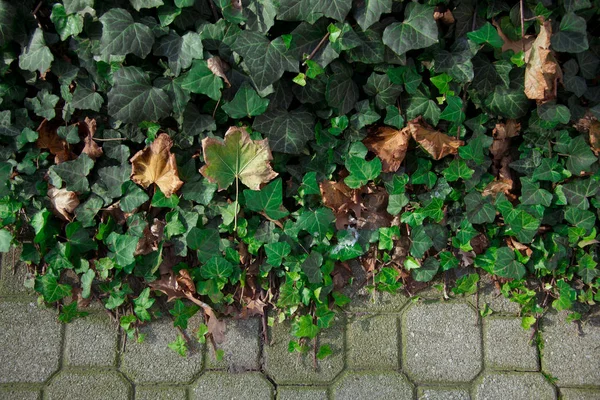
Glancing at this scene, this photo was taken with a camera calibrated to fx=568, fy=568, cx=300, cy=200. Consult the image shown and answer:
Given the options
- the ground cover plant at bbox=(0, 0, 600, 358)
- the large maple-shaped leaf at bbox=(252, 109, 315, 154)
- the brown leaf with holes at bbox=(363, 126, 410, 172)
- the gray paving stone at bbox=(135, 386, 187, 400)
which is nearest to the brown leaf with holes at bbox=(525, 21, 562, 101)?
the ground cover plant at bbox=(0, 0, 600, 358)

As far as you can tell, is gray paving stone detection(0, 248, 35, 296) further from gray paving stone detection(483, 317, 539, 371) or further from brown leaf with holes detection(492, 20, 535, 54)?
brown leaf with holes detection(492, 20, 535, 54)

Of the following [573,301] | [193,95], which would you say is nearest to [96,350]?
[193,95]

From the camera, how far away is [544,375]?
2.22m

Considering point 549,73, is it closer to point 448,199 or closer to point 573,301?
point 448,199

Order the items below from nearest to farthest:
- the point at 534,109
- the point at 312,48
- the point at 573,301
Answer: the point at 312,48
the point at 534,109
the point at 573,301

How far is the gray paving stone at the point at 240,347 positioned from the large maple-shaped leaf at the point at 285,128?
2.32ft

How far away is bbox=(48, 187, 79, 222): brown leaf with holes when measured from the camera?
2.13 meters

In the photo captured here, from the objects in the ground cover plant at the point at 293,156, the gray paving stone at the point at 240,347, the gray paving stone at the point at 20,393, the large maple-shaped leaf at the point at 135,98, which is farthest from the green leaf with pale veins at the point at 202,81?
the gray paving stone at the point at 20,393

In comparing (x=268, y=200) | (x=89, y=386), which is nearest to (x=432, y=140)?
(x=268, y=200)

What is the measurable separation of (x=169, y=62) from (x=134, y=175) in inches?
17.9

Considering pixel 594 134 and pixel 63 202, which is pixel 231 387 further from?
pixel 594 134

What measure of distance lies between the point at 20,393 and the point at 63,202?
76 cm

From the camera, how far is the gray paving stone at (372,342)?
87.4 inches

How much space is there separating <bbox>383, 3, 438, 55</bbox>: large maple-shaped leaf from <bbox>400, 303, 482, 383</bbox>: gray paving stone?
3.32ft
